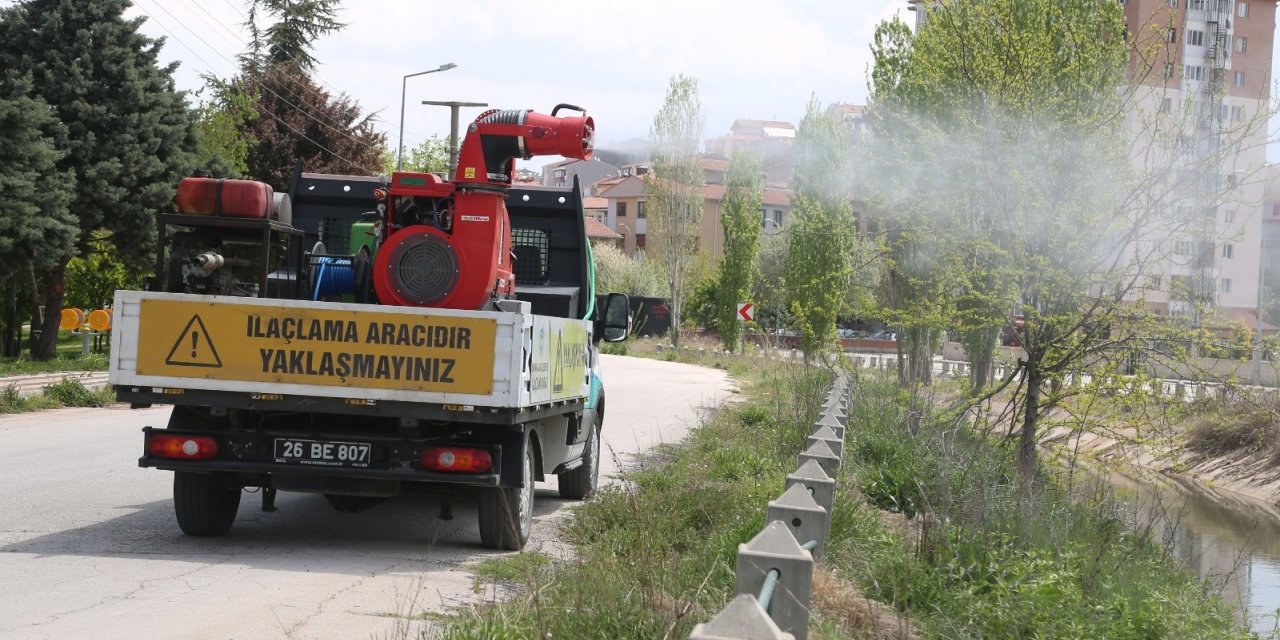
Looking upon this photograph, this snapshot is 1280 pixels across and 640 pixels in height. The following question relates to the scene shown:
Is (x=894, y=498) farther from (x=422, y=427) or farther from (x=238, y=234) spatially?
(x=238, y=234)

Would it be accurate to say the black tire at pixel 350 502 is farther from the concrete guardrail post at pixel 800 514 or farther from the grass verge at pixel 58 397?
the grass verge at pixel 58 397

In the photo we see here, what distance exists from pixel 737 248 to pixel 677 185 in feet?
29.7

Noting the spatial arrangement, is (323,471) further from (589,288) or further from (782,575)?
(782,575)

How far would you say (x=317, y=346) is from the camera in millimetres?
7664

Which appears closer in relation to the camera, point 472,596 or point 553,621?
point 553,621

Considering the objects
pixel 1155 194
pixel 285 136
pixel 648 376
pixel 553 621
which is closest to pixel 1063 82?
pixel 1155 194

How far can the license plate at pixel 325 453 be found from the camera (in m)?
7.90

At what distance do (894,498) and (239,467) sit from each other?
5.33 metres

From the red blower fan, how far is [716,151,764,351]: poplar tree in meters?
47.3

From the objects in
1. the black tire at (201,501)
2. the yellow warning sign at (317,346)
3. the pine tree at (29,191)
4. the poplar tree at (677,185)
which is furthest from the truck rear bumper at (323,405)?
the poplar tree at (677,185)

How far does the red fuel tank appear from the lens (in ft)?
27.6

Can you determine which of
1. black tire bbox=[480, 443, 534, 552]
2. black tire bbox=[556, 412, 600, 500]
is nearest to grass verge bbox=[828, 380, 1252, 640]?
black tire bbox=[480, 443, 534, 552]

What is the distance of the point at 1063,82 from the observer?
1273 cm

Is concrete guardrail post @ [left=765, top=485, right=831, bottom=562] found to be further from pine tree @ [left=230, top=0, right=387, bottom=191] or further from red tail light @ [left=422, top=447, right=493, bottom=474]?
pine tree @ [left=230, top=0, right=387, bottom=191]
